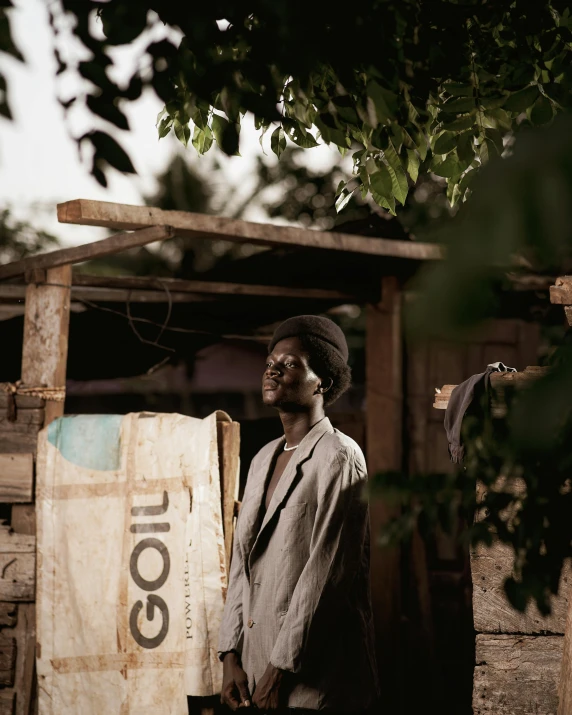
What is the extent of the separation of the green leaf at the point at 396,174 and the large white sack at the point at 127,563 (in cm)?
181

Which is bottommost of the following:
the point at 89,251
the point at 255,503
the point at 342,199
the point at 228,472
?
the point at 255,503

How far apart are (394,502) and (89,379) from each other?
543 cm

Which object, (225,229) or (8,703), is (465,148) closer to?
(225,229)

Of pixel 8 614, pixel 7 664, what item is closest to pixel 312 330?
pixel 8 614

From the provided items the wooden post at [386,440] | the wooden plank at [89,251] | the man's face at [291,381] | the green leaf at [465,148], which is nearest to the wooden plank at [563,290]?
the green leaf at [465,148]

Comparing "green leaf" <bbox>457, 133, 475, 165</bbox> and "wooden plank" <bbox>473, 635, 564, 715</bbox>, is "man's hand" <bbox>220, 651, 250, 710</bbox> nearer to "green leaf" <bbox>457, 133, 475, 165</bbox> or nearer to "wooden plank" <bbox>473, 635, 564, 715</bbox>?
"wooden plank" <bbox>473, 635, 564, 715</bbox>

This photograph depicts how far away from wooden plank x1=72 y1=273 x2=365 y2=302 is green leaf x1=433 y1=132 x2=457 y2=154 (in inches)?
130

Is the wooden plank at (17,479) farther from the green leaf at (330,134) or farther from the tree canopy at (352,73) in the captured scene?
the green leaf at (330,134)

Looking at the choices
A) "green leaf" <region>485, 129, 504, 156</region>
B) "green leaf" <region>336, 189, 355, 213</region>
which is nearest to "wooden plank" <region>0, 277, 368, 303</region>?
"green leaf" <region>336, 189, 355, 213</region>

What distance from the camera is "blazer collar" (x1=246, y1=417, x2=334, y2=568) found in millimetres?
3432

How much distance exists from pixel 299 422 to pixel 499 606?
107 cm

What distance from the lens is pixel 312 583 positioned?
10.4ft

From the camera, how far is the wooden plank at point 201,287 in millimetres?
5707

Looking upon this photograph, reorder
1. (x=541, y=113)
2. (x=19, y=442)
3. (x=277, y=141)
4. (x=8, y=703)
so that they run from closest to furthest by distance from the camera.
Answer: (x=541, y=113)
(x=277, y=141)
(x=8, y=703)
(x=19, y=442)
